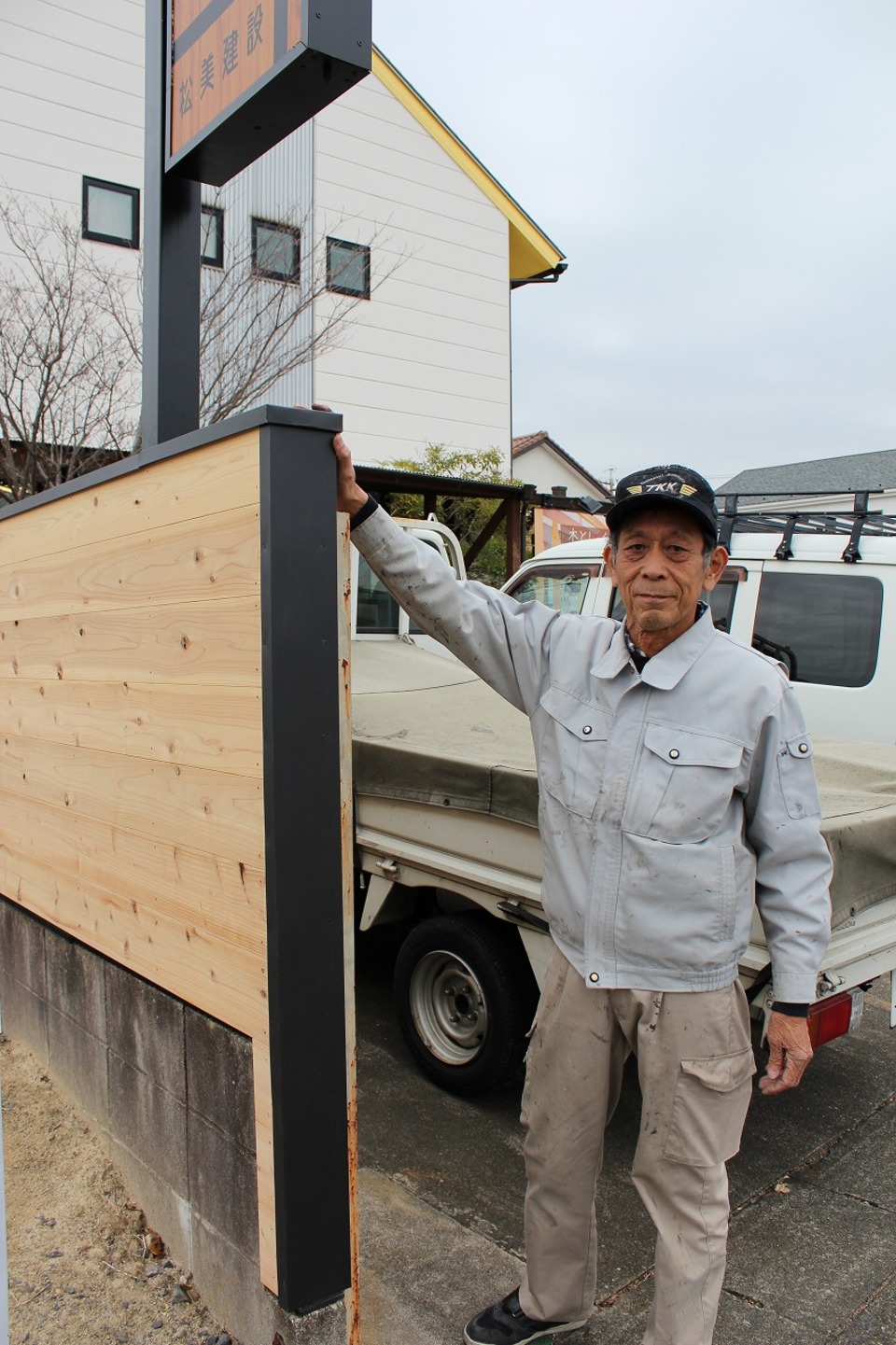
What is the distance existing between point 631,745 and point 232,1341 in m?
1.70

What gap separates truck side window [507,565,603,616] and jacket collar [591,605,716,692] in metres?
3.80

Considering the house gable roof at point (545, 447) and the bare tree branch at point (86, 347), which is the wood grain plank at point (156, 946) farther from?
the house gable roof at point (545, 447)

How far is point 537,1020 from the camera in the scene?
2414mm

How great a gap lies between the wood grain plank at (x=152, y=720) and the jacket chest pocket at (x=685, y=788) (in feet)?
2.71

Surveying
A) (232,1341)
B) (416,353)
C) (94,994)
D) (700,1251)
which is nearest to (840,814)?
(700,1251)

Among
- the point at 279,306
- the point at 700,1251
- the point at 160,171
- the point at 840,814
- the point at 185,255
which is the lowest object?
the point at 700,1251

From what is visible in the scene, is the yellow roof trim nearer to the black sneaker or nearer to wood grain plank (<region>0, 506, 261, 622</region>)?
wood grain plank (<region>0, 506, 261, 622</region>)

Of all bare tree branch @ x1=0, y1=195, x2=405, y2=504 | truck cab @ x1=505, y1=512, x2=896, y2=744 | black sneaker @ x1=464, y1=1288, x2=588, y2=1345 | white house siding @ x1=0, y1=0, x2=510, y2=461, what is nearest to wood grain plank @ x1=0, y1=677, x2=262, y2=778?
black sneaker @ x1=464, y1=1288, x2=588, y2=1345

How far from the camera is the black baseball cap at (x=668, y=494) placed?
219 centimetres

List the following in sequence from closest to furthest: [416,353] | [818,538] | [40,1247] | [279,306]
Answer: [40,1247] → [818,538] → [279,306] → [416,353]

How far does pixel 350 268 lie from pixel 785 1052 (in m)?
13.8

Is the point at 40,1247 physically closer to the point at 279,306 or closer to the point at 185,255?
the point at 185,255

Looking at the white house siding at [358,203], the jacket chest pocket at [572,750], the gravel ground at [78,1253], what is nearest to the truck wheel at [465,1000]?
the gravel ground at [78,1253]

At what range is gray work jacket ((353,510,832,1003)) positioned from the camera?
212 cm
